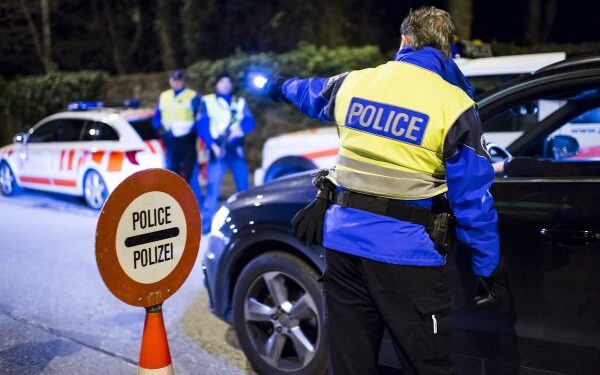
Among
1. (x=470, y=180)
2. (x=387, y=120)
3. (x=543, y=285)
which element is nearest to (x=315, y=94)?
(x=387, y=120)

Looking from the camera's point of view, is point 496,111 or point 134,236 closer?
point 134,236

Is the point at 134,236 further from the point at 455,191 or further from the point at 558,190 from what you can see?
the point at 558,190

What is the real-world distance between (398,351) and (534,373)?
2.50ft

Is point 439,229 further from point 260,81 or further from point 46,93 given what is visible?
point 46,93

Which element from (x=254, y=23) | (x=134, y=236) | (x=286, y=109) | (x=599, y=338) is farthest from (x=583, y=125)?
(x=254, y=23)

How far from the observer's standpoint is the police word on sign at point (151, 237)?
8.55 ft

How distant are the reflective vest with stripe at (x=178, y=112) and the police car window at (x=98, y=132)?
1.11 m

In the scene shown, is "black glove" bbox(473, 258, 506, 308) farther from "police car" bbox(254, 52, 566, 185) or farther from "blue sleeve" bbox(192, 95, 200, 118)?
"blue sleeve" bbox(192, 95, 200, 118)

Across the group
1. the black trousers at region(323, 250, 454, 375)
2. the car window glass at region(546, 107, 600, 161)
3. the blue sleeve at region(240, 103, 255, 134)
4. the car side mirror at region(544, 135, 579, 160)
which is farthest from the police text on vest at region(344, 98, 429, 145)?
the blue sleeve at region(240, 103, 255, 134)

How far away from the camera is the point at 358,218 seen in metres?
2.54

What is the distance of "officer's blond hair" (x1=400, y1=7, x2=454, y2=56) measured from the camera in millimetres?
2508

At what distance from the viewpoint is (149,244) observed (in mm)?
2697

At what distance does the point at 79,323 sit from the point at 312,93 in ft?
9.85

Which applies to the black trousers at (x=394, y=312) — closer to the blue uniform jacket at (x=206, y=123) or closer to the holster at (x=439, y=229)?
the holster at (x=439, y=229)
